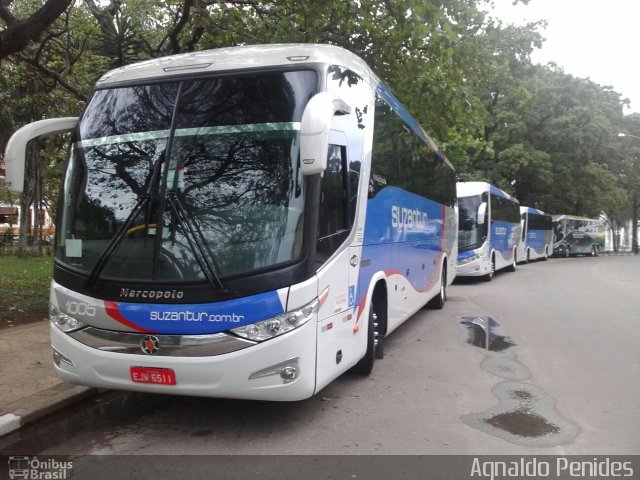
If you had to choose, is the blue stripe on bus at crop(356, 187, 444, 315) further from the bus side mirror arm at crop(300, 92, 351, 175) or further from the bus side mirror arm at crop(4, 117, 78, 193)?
the bus side mirror arm at crop(4, 117, 78, 193)

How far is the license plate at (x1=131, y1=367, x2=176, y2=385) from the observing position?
422 centimetres

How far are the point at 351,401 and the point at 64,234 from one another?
10.2 ft

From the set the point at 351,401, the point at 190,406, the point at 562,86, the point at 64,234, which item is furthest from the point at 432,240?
the point at 562,86

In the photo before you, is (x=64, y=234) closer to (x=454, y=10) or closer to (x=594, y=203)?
(x=454, y=10)

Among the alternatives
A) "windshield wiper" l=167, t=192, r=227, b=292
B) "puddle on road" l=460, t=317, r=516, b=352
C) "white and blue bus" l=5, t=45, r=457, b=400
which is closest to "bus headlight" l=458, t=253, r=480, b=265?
"puddle on road" l=460, t=317, r=516, b=352

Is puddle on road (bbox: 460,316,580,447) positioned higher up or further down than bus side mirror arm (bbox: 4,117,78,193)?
further down

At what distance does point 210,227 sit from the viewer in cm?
430

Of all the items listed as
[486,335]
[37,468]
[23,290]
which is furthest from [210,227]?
[23,290]

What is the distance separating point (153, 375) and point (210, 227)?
1.25m

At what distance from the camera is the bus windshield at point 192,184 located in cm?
427

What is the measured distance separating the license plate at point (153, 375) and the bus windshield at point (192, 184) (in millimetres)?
726

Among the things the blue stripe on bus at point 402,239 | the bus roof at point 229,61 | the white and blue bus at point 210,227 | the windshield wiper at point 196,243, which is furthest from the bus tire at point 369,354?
the bus roof at point 229,61

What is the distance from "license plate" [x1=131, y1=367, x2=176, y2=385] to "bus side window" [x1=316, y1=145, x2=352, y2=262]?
4.87 feet

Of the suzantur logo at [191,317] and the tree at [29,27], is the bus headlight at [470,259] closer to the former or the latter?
the tree at [29,27]
